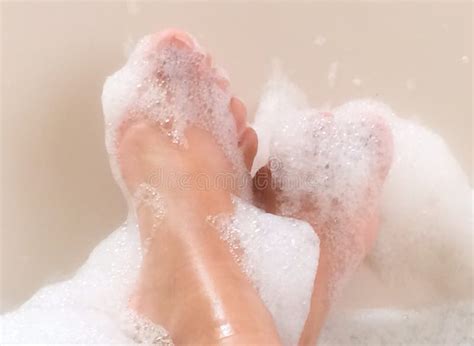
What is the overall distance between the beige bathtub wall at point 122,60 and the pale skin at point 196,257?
0.08m

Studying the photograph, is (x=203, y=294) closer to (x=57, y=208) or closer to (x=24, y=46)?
(x=57, y=208)

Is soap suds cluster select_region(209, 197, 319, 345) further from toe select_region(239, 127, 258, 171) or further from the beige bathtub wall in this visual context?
the beige bathtub wall

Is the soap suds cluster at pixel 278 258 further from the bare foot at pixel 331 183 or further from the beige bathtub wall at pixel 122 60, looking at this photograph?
the beige bathtub wall at pixel 122 60

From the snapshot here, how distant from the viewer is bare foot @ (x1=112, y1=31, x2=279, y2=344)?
3.10 feet

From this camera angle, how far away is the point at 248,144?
1045 mm

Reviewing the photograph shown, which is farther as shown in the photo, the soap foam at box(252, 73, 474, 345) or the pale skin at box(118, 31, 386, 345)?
the soap foam at box(252, 73, 474, 345)

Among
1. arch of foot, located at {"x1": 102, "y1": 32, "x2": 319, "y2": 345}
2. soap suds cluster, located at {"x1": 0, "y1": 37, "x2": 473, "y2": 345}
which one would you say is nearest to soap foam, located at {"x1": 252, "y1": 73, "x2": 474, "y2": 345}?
soap suds cluster, located at {"x1": 0, "y1": 37, "x2": 473, "y2": 345}

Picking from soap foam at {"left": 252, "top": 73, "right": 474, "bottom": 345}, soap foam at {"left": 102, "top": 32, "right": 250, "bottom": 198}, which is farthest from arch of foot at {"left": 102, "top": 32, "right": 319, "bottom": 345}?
soap foam at {"left": 252, "top": 73, "right": 474, "bottom": 345}

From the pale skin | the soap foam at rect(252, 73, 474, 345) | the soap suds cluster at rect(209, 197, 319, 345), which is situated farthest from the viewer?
the soap foam at rect(252, 73, 474, 345)

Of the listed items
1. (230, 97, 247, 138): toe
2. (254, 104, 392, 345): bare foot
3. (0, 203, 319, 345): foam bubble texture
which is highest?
(230, 97, 247, 138): toe

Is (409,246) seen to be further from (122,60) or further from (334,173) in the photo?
(122,60)

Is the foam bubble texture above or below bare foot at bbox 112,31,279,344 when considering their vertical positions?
below

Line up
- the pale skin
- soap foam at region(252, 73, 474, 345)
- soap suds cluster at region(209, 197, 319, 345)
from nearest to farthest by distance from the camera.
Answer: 1. the pale skin
2. soap suds cluster at region(209, 197, 319, 345)
3. soap foam at region(252, 73, 474, 345)

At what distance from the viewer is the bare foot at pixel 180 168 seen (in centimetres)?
94
